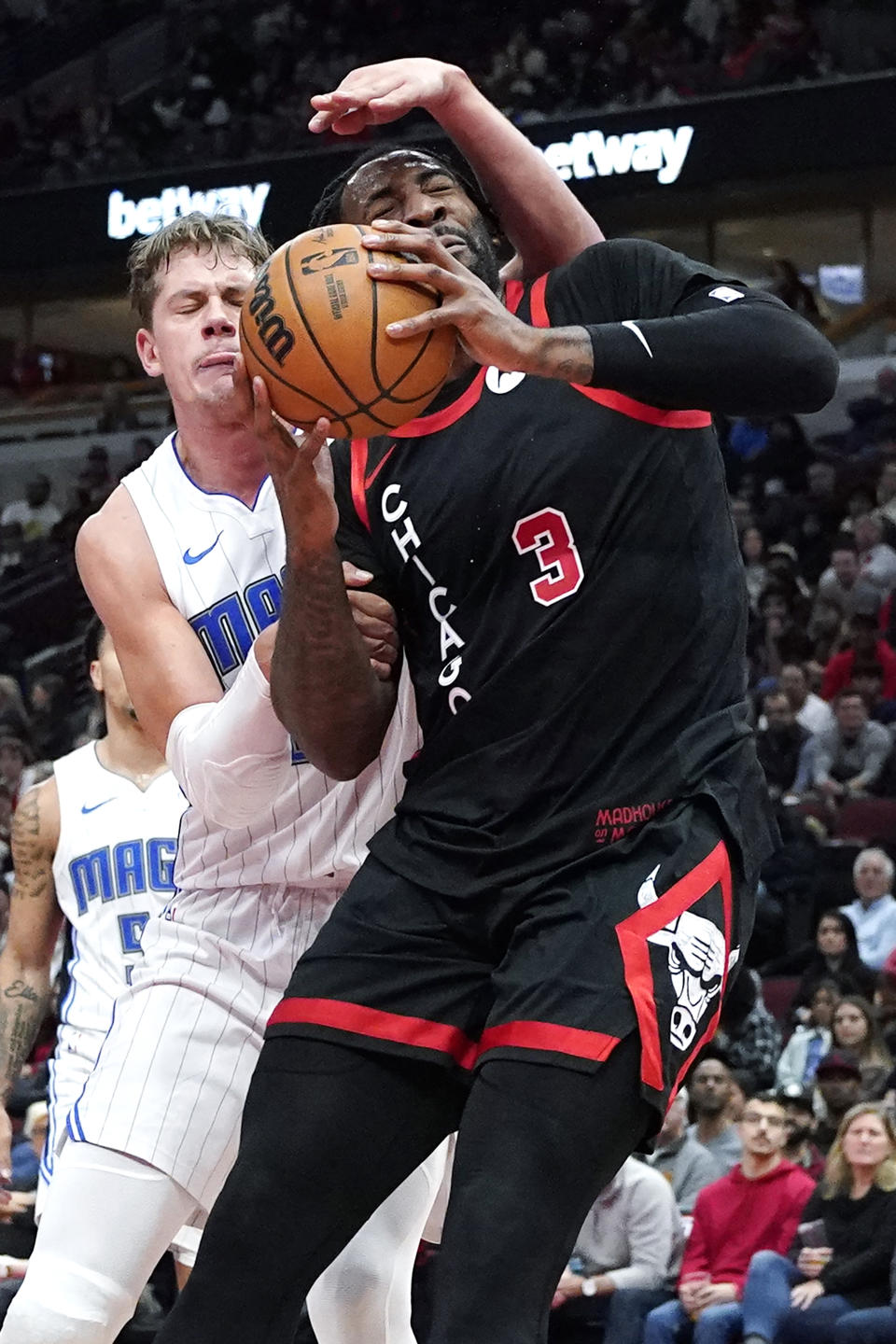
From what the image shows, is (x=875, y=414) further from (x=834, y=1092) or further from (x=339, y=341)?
(x=339, y=341)

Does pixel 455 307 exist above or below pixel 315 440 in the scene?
above

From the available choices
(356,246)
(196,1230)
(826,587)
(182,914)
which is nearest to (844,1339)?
(196,1230)

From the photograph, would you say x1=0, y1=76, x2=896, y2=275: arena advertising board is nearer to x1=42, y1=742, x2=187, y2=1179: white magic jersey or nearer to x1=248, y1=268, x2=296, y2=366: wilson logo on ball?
x1=42, y1=742, x2=187, y2=1179: white magic jersey

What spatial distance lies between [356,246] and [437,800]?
0.87 metres

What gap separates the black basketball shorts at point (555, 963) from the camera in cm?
279

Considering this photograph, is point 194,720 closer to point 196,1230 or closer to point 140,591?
point 140,591

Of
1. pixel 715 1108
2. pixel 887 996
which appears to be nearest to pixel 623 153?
pixel 887 996

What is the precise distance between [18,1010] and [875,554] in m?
9.82

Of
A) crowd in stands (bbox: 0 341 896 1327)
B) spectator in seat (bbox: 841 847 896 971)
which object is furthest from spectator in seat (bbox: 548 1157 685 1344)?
spectator in seat (bbox: 841 847 896 971)

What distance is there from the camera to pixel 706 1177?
8336 millimetres

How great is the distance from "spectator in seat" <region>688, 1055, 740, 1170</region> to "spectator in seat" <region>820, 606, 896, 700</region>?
4619 millimetres

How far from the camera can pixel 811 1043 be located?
30.9ft

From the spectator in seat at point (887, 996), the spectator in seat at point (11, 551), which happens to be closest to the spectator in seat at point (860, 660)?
the spectator in seat at point (887, 996)

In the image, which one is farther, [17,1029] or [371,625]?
[17,1029]
